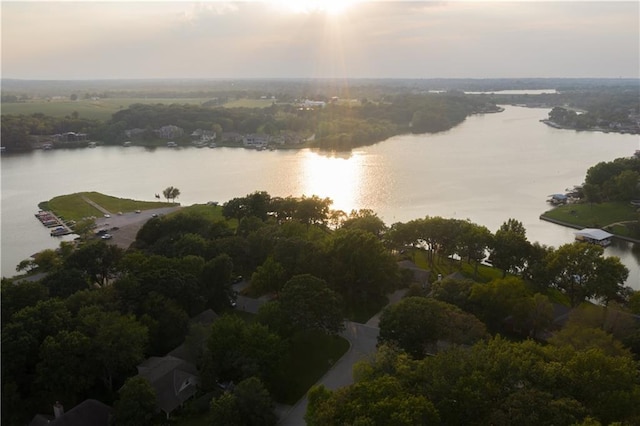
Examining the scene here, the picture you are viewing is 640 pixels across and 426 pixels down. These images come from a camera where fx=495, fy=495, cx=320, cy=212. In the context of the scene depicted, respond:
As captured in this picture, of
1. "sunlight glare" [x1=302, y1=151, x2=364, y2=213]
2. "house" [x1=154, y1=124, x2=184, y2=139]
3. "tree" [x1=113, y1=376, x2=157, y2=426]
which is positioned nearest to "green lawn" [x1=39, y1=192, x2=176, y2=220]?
"sunlight glare" [x1=302, y1=151, x2=364, y2=213]

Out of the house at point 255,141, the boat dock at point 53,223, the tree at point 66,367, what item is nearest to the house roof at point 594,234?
the tree at point 66,367

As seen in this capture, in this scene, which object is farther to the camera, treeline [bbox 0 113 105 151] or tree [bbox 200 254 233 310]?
treeline [bbox 0 113 105 151]

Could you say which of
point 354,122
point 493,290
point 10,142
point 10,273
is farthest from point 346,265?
point 10,142

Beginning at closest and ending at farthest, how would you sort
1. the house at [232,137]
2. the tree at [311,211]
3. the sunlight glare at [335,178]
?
the tree at [311,211]
the sunlight glare at [335,178]
the house at [232,137]

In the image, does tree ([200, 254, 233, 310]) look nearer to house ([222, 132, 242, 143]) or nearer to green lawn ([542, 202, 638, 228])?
green lawn ([542, 202, 638, 228])

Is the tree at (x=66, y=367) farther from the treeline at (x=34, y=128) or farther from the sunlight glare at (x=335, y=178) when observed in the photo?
the treeline at (x=34, y=128)

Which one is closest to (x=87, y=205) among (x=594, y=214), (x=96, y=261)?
(x=96, y=261)
